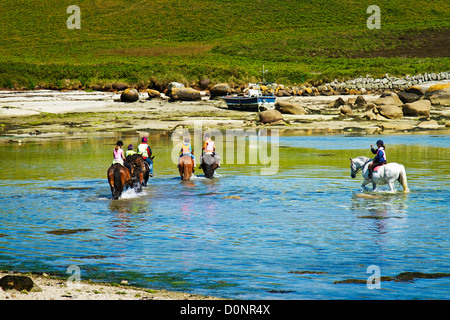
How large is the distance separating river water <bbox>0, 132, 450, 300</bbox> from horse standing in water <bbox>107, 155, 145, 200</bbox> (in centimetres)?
41

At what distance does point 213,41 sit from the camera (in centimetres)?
11100

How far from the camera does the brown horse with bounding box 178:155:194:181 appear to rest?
2291 centimetres

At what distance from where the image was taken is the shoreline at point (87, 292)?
9008 mm

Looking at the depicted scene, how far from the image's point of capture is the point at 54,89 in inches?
2552

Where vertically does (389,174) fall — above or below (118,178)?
above

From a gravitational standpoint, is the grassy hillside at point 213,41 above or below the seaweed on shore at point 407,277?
above

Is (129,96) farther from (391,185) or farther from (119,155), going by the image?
(391,185)

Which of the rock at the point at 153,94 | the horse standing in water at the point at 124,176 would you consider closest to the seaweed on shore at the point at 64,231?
the horse standing in water at the point at 124,176

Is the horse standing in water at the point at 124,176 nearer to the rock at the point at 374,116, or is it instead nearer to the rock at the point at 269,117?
the rock at the point at 269,117

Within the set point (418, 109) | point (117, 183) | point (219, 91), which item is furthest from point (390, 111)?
point (117, 183)

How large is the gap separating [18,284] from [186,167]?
13913 mm


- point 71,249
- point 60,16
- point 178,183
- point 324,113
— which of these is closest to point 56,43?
point 60,16

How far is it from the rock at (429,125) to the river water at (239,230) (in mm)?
16875
